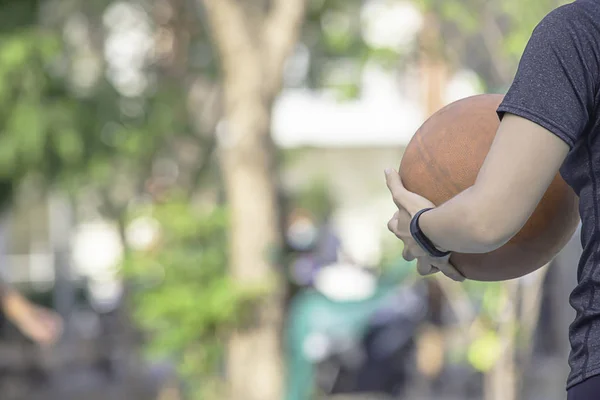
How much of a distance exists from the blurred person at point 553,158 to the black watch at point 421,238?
0.26 feet

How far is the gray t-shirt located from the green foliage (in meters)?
6.68

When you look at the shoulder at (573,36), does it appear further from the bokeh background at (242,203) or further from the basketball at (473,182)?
the bokeh background at (242,203)

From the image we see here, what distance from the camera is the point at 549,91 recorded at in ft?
7.11

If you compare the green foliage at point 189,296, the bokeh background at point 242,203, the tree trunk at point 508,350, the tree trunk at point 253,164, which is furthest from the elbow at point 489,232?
the tree trunk at point 253,164

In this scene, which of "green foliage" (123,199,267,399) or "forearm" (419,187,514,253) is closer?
"forearm" (419,187,514,253)

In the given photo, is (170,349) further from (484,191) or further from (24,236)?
(24,236)

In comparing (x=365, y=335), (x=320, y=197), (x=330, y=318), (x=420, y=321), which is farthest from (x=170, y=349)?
(x=320, y=197)

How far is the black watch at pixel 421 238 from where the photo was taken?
2436 mm

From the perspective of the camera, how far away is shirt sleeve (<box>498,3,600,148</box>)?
2154mm

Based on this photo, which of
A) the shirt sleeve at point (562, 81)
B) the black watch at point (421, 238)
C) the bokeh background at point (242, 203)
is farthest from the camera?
the bokeh background at point (242, 203)

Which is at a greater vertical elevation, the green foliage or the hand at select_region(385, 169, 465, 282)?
the hand at select_region(385, 169, 465, 282)

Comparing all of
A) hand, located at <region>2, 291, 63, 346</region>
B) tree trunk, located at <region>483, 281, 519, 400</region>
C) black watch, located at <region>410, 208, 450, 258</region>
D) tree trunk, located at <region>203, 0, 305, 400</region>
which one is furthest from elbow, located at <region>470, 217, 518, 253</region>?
tree trunk, located at <region>203, 0, 305, 400</region>

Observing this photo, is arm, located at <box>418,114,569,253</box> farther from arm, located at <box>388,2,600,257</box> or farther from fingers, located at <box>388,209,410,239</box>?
fingers, located at <box>388,209,410,239</box>

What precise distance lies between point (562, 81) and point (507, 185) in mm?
220
